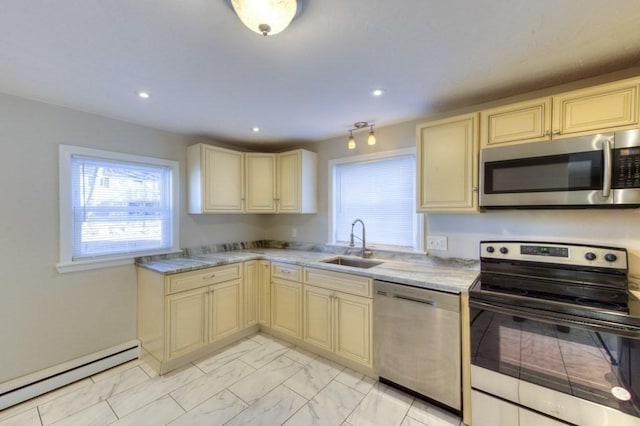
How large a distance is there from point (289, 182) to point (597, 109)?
8.73 feet

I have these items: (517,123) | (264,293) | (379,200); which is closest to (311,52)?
(517,123)

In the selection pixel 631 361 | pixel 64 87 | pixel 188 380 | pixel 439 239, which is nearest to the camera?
pixel 631 361

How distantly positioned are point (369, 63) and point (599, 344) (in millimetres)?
1937

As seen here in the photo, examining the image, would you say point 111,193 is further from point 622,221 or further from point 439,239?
point 622,221

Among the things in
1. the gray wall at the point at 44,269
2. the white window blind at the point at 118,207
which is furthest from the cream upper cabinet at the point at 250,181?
the gray wall at the point at 44,269

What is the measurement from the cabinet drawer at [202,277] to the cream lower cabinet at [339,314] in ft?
2.62

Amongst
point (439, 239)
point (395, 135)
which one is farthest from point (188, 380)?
point (395, 135)

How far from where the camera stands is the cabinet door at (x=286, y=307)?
2.71m

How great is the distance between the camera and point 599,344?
134 cm

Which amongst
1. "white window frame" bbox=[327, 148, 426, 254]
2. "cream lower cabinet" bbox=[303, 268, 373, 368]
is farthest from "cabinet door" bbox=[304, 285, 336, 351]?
"white window frame" bbox=[327, 148, 426, 254]

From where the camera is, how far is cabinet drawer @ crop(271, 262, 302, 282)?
2.71 metres

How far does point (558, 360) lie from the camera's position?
1443 mm

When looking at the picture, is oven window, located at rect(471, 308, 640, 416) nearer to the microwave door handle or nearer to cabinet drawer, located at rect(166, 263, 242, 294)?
the microwave door handle

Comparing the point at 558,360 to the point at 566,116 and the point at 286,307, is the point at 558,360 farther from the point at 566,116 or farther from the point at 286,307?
the point at 286,307
